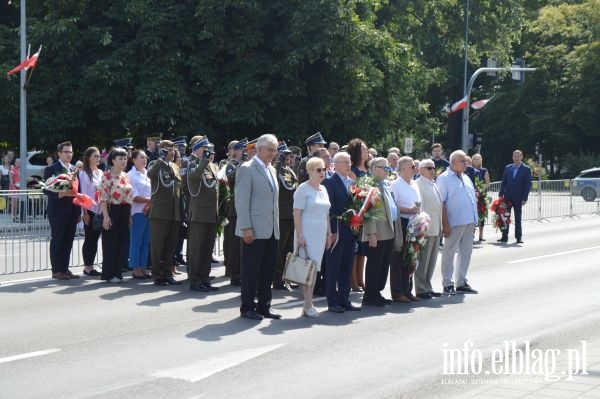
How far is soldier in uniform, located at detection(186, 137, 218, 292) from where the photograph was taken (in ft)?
44.3

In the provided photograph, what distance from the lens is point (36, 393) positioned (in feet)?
25.5

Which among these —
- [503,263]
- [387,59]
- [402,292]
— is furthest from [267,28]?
[402,292]

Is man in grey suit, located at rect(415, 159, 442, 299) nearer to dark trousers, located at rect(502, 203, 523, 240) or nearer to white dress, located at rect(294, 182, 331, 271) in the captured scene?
white dress, located at rect(294, 182, 331, 271)

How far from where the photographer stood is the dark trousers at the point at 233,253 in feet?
46.8

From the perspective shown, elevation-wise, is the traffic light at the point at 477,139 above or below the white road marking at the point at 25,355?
above

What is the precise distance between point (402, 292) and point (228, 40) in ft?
64.7

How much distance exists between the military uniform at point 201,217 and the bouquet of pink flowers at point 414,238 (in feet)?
8.99

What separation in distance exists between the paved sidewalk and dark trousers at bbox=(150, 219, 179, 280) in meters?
6.71

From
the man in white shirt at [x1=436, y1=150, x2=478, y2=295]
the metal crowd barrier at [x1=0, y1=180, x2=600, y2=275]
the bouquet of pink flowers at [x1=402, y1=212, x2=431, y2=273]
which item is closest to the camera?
the bouquet of pink flowers at [x1=402, y1=212, x2=431, y2=273]

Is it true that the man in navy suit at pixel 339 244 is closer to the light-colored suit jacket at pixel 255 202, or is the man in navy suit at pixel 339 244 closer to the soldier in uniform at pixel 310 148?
the light-colored suit jacket at pixel 255 202

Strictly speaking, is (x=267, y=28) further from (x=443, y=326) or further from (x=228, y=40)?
(x=443, y=326)

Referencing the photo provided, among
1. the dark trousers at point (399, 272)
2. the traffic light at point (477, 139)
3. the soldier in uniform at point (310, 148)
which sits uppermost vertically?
the traffic light at point (477, 139)

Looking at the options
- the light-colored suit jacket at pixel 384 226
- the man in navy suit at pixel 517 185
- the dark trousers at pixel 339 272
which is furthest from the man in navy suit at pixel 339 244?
the man in navy suit at pixel 517 185

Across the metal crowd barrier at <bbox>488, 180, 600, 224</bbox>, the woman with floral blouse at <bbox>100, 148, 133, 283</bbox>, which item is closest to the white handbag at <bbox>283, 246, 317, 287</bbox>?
the woman with floral blouse at <bbox>100, 148, 133, 283</bbox>
